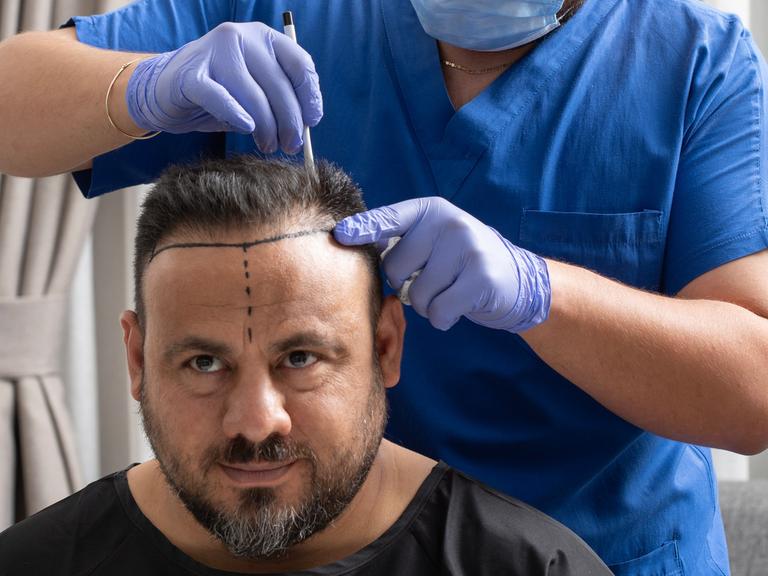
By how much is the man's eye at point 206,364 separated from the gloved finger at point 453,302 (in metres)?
0.25

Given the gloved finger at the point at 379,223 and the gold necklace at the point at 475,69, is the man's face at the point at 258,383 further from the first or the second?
the gold necklace at the point at 475,69

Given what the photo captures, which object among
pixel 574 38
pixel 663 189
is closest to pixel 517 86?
pixel 574 38

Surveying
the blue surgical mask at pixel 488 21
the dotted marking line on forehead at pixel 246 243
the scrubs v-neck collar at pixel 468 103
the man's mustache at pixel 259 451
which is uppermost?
the blue surgical mask at pixel 488 21

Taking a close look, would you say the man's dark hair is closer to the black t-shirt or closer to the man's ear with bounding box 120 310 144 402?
the man's ear with bounding box 120 310 144 402

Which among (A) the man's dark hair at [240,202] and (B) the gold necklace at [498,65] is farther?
(B) the gold necklace at [498,65]

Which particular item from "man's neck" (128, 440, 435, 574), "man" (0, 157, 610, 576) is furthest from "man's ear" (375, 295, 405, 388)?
"man's neck" (128, 440, 435, 574)

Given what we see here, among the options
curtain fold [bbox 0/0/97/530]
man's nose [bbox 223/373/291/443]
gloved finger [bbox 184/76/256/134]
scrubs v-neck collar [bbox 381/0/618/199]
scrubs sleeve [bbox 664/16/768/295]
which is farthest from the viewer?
curtain fold [bbox 0/0/97/530]

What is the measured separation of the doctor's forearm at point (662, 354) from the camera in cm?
131

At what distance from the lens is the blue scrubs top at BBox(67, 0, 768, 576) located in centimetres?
147

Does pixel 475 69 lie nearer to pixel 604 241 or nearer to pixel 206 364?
pixel 604 241

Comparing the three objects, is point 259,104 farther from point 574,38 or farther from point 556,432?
point 556,432

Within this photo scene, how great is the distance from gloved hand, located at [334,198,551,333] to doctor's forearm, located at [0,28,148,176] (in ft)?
1.27

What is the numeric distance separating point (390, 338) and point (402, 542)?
0.25 metres

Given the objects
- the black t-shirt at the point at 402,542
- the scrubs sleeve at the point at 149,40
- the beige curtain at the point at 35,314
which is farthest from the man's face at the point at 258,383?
the beige curtain at the point at 35,314
